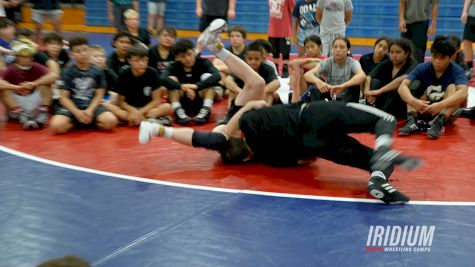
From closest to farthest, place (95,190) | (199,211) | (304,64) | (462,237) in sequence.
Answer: (462,237) < (199,211) < (95,190) < (304,64)

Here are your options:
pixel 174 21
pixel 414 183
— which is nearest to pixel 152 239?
pixel 414 183

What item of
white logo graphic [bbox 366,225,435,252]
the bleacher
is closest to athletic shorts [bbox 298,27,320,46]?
the bleacher

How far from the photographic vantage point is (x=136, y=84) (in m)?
6.03

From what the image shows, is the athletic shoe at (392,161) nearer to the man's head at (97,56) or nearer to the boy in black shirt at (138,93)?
the boy in black shirt at (138,93)

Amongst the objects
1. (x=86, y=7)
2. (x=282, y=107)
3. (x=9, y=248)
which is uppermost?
(x=86, y=7)

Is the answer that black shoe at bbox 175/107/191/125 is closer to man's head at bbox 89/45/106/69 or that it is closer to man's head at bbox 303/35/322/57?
man's head at bbox 89/45/106/69

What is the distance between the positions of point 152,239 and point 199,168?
1.46 m

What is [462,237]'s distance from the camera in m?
3.39

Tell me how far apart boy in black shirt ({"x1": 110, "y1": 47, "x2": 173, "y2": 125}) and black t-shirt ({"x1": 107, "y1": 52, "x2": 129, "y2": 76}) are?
62 cm

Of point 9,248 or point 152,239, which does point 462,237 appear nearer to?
point 152,239

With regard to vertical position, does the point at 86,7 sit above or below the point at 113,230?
above

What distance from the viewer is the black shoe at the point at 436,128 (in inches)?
221

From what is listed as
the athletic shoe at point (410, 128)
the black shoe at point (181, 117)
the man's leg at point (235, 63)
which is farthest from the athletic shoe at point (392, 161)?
the black shoe at point (181, 117)

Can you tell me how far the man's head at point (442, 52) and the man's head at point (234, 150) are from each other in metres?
2.27
